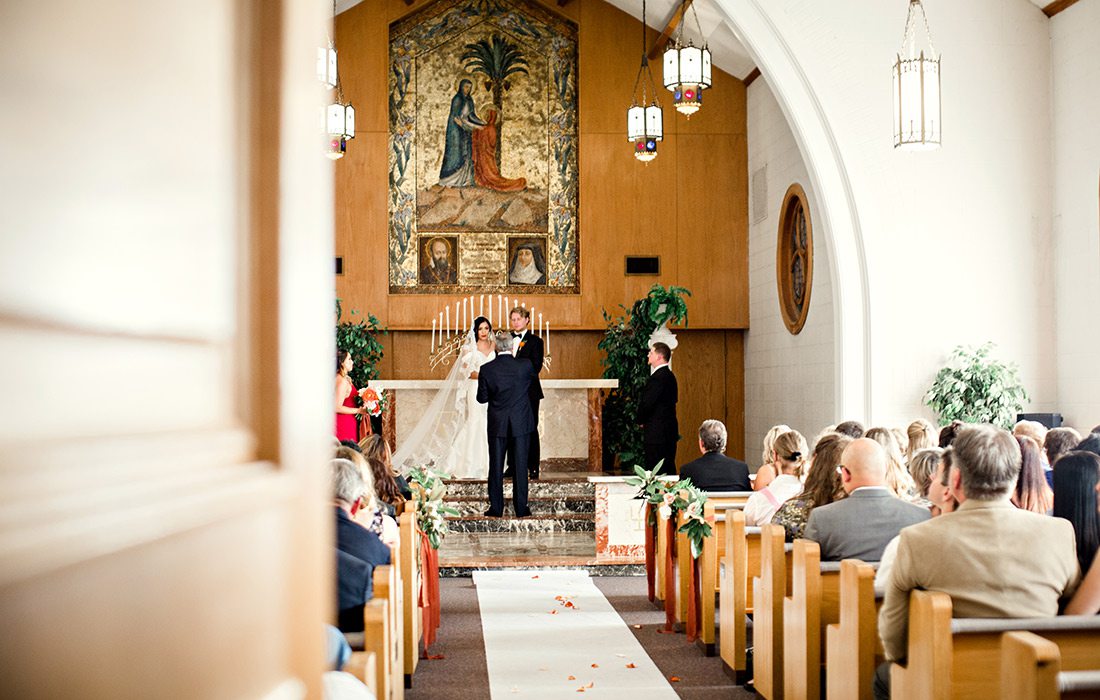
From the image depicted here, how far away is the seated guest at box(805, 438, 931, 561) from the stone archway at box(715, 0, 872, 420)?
553cm

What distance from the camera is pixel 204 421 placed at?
2.97ft

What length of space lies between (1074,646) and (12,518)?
3090mm

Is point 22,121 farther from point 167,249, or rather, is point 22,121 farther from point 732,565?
point 732,565

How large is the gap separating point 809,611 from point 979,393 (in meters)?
5.70

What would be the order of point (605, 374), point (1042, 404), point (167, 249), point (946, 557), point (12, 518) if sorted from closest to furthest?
point (12, 518) < point (167, 249) < point (946, 557) < point (1042, 404) < point (605, 374)

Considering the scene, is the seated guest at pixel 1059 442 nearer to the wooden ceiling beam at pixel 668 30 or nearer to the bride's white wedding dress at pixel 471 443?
the bride's white wedding dress at pixel 471 443

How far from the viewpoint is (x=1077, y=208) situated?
970cm

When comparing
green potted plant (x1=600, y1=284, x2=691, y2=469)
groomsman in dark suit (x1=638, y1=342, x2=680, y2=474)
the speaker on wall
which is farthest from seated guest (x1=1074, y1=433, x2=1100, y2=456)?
green potted plant (x1=600, y1=284, x2=691, y2=469)

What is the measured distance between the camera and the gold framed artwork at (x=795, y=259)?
502 inches

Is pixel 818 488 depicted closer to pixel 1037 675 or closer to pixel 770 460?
pixel 770 460

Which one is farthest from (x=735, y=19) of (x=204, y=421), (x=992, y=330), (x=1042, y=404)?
(x=204, y=421)

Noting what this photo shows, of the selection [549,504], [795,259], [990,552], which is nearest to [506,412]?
[549,504]

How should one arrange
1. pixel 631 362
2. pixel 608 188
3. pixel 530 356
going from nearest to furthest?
pixel 530 356 < pixel 631 362 < pixel 608 188

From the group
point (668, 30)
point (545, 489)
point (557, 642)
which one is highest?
point (668, 30)
